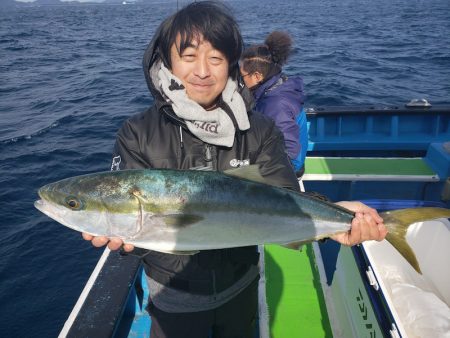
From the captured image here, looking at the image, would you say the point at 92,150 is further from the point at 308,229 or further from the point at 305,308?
the point at 308,229

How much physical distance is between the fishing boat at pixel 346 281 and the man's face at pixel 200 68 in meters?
2.02

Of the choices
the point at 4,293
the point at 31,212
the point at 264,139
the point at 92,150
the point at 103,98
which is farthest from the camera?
the point at 103,98

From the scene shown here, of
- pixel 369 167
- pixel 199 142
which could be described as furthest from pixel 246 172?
pixel 369 167

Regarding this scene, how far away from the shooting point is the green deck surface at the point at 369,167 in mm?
6066

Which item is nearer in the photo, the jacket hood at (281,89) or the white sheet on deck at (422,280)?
the white sheet on deck at (422,280)

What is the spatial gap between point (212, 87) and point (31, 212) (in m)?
7.74

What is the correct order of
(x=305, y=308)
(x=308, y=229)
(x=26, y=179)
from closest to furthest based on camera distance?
(x=308, y=229) → (x=305, y=308) → (x=26, y=179)

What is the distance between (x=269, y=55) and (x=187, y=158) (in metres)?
3.08

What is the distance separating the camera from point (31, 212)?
27.9 ft

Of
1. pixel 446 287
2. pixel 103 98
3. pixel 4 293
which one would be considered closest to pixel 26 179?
pixel 4 293

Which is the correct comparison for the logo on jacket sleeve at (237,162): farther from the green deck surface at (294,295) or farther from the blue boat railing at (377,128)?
the blue boat railing at (377,128)

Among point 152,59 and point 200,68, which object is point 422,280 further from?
point 152,59

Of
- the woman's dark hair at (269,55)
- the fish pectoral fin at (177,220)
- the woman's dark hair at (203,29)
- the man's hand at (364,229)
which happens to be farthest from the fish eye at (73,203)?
the woman's dark hair at (269,55)

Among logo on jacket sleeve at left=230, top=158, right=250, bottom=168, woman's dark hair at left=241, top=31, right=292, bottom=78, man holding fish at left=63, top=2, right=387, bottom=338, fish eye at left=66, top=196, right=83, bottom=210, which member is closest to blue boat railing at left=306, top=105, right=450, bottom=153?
woman's dark hair at left=241, top=31, right=292, bottom=78
